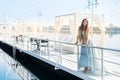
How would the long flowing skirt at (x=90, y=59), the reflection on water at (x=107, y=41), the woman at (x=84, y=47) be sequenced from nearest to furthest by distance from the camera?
the long flowing skirt at (x=90, y=59)
the woman at (x=84, y=47)
the reflection on water at (x=107, y=41)

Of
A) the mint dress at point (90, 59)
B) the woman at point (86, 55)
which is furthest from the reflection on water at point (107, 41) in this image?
the mint dress at point (90, 59)

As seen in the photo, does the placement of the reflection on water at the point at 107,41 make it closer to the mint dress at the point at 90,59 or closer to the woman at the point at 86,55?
the woman at the point at 86,55

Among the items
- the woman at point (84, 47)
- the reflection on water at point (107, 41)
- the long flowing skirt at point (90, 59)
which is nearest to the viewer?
the long flowing skirt at point (90, 59)

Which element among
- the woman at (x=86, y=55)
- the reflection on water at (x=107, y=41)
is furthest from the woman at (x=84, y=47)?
the reflection on water at (x=107, y=41)

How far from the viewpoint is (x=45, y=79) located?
9680 mm

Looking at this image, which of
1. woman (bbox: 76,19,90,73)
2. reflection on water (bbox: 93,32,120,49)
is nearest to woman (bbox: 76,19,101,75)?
woman (bbox: 76,19,90,73)

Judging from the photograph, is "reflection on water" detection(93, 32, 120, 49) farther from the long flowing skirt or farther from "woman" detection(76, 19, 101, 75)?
the long flowing skirt

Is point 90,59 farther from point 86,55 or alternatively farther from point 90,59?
point 86,55

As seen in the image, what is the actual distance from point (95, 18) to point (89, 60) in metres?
6.88

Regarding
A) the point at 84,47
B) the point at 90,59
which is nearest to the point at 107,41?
the point at 84,47

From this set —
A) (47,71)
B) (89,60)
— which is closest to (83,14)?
(47,71)

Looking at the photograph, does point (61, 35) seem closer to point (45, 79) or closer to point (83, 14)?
point (83, 14)

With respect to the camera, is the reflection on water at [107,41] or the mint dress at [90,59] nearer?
the mint dress at [90,59]

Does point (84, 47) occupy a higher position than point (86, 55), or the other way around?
point (84, 47)
